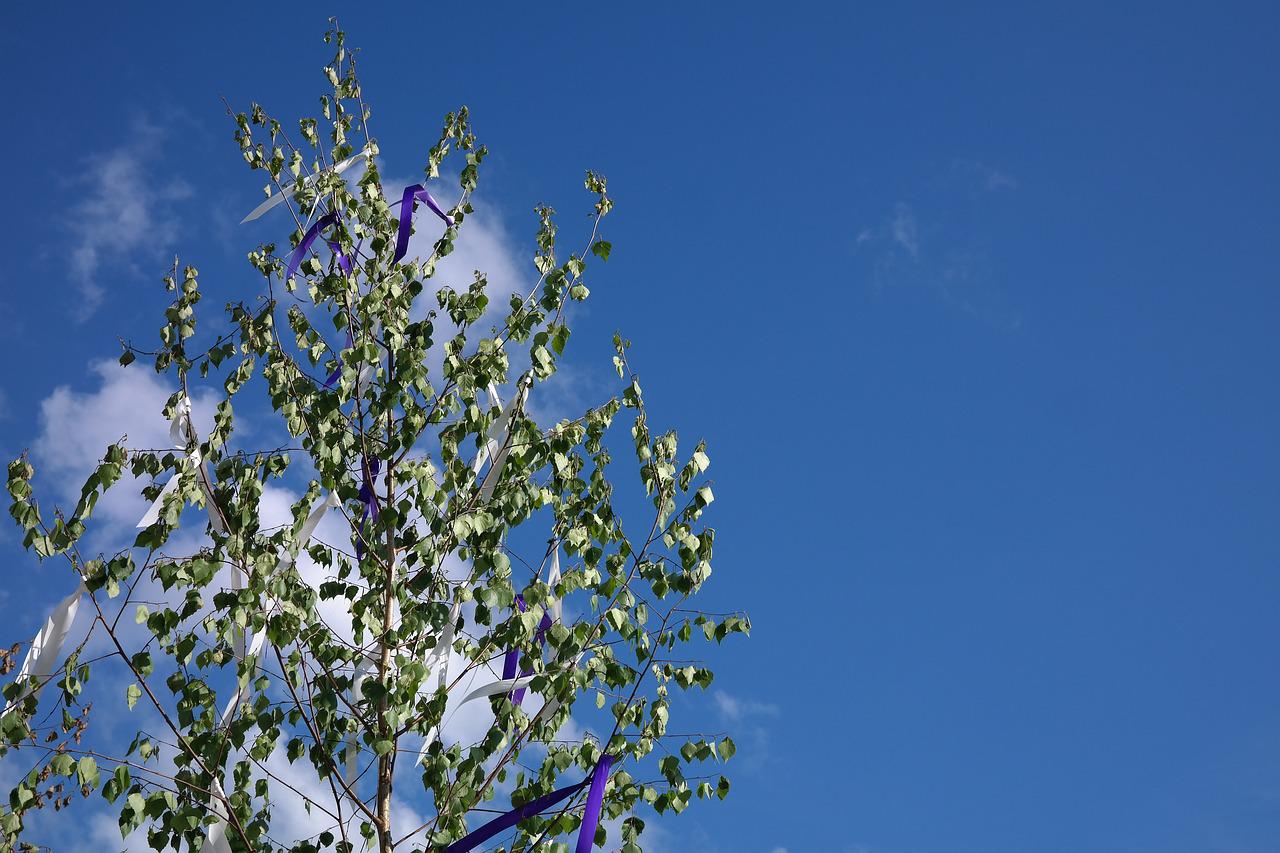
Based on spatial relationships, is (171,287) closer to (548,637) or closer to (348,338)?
(348,338)

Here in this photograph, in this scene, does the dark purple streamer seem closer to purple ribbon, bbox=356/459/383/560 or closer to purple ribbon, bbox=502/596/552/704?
purple ribbon, bbox=502/596/552/704

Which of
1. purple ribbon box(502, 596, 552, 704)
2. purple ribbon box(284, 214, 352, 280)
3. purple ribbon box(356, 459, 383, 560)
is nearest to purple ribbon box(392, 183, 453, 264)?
Result: purple ribbon box(284, 214, 352, 280)

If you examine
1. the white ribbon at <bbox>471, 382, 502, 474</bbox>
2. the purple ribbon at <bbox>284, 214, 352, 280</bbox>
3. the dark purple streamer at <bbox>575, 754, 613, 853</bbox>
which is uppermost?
the purple ribbon at <bbox>284, 214, 352, 280</bbox>

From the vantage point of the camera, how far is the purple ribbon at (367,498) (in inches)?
277

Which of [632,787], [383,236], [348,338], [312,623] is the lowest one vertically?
[632,787]

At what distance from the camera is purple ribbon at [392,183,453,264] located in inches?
307

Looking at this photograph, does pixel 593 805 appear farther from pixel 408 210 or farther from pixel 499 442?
pixel 408 210

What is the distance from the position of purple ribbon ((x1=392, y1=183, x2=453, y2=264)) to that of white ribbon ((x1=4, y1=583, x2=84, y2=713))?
9.98ft

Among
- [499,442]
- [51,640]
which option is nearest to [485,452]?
[499,442]

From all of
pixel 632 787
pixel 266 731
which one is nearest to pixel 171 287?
pixel 266 731

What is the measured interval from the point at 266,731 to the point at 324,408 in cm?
187

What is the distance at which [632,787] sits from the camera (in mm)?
6406

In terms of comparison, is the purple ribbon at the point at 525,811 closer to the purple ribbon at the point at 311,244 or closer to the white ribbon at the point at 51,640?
the white ribbon at the point at 51,640

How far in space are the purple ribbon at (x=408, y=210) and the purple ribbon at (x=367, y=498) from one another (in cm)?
149
